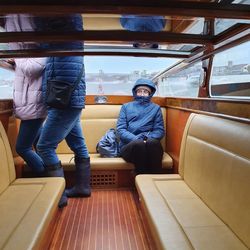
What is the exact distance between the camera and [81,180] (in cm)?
280

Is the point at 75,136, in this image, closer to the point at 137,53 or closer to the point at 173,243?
the point at 137,53

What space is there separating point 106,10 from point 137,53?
3.73ft

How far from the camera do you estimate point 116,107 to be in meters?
3.54

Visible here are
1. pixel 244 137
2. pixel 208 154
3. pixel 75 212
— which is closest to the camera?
pixel 244 137

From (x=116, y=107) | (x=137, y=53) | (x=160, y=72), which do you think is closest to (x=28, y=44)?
(x=137, y=53)

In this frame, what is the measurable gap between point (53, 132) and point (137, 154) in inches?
35.9

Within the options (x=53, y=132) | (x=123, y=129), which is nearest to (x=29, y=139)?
(x=53, y=132)

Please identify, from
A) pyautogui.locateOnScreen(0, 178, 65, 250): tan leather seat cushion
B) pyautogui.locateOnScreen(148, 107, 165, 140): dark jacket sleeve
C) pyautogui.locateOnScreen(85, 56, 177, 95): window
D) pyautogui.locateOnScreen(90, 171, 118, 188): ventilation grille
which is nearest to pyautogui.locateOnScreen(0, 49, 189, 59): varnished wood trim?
pyautogui.locateOnScreen(148, 107, 165, 140): dark jacket sleeve

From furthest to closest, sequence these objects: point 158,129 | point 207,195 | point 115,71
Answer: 1. point 115,71
2. point 158,129
3. point 207,195

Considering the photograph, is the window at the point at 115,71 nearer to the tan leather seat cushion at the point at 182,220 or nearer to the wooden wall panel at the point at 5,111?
the wooden wall panel at the point at 5,111

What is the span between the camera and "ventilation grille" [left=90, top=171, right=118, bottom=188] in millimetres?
3082

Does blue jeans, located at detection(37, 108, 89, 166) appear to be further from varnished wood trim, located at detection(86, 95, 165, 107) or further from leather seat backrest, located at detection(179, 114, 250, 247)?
varnished wood trim, located at detection(86, 95, 165, 107)

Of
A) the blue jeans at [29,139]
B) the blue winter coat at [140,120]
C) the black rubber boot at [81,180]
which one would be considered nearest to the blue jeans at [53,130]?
the blue jeans at [29,139]

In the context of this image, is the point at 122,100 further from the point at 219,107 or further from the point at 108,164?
the point at 219,107
